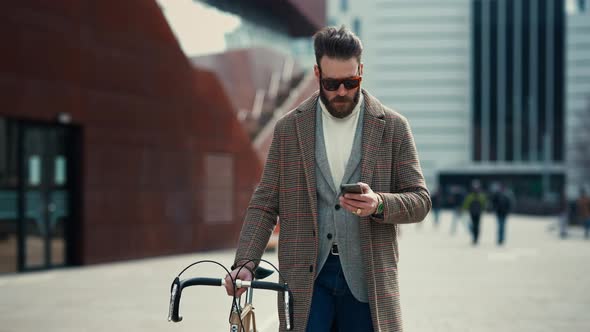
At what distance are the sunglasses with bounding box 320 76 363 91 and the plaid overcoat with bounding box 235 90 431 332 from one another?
0.73 ft

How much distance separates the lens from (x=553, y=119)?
89.1 meters

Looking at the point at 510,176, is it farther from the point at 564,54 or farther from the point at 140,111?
the point at 140,111

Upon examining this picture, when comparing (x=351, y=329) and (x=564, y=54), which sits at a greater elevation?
(x=564, y=54)

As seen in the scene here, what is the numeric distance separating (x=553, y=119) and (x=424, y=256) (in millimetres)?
75694

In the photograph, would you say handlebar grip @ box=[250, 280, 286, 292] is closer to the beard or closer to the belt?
the belt

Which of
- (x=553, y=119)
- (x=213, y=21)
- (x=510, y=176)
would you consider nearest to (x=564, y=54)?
(x=553, y=119)

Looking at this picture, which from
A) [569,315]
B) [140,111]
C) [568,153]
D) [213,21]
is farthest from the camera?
[568,153]

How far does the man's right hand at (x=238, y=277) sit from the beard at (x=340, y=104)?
Result: 2.26ft

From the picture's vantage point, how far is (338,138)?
10.3 feet

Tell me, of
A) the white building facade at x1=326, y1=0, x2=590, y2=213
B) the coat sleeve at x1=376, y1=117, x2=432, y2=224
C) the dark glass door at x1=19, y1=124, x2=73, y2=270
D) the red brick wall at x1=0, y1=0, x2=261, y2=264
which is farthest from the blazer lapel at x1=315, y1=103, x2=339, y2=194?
the white building facade at x1=326, y1=0, x2=590, y2=213

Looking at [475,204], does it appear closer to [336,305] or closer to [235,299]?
[336,305]

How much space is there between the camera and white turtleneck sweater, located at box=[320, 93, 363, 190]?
10.2ft

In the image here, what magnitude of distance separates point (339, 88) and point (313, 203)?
1.47 ft

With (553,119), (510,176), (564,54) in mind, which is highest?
(564,54)
